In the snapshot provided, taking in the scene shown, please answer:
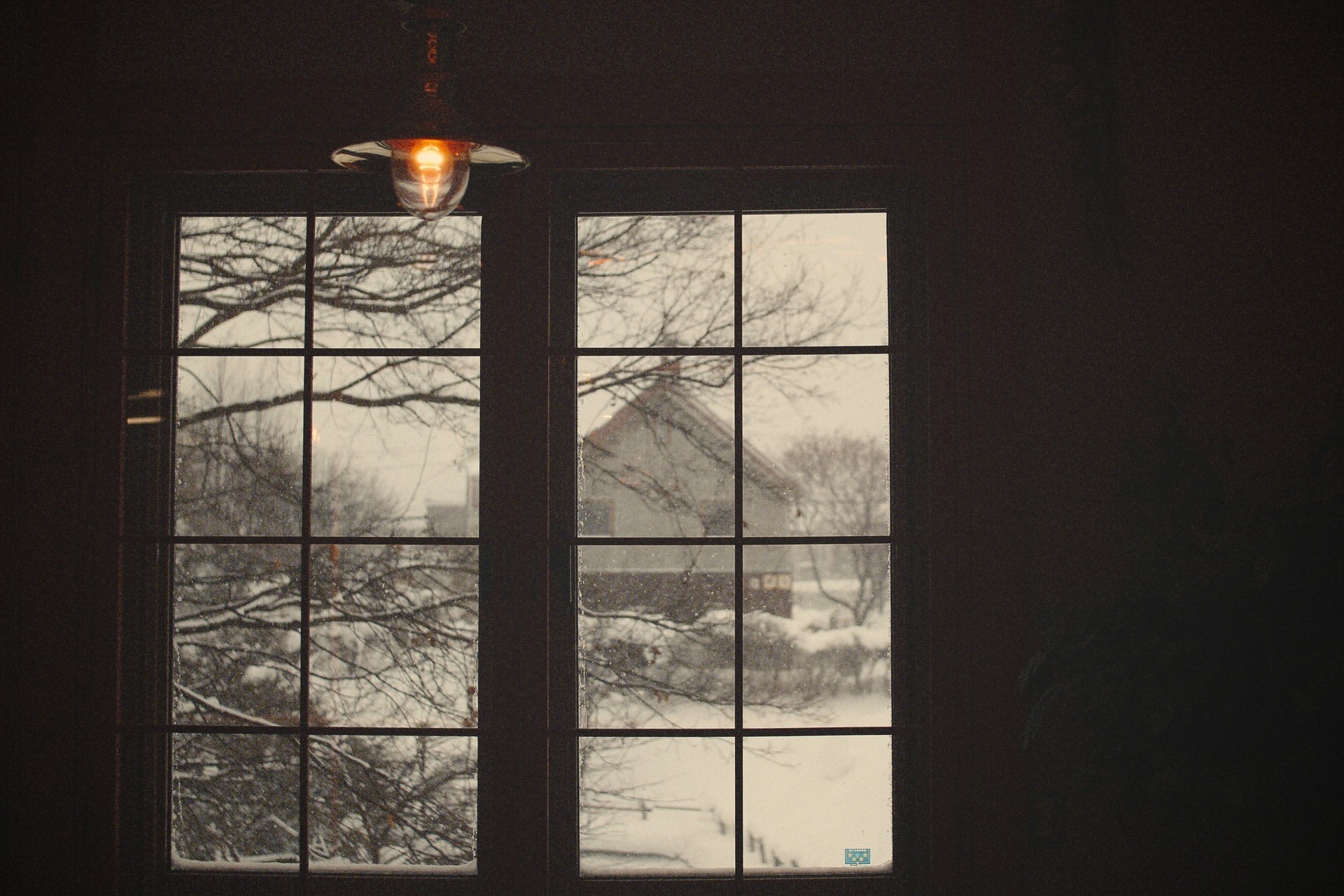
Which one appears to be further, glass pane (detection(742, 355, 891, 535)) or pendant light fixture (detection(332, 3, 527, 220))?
glass pane (detection(742, 355, 891, 535))

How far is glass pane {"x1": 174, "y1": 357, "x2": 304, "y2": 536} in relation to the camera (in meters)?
3.10

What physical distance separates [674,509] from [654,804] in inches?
33.9

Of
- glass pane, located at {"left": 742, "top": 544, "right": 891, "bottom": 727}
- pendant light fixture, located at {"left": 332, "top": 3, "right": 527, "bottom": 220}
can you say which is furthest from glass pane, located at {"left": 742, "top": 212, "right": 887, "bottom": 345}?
pendant light fixture, located at {"left": 332, "top": 3, "right": 527, "bottom": 220}

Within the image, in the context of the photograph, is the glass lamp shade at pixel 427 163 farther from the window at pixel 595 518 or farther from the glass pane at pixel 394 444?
the window at pixel 595 518

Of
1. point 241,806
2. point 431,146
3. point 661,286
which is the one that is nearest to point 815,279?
point 661,286

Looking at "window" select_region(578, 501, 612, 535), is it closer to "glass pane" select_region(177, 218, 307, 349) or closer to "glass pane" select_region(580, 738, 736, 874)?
"glass pane" select_region(580, 738, 736, 874)

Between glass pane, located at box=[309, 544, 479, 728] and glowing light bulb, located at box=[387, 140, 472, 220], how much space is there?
130cm

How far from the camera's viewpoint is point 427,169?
2016 mm

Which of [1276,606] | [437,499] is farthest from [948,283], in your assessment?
[437,499]

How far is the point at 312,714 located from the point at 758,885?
1.40 metres

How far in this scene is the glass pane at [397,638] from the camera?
3.05m

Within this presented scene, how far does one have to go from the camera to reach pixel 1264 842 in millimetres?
2529

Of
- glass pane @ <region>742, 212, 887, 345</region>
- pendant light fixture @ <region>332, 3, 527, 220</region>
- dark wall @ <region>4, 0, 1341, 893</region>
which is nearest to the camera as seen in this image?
pendant light fixture @ <region>332, 3, 527, 220</region>

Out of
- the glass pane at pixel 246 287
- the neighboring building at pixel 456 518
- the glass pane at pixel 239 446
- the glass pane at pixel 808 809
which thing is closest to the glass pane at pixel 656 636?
the glass pane at pixel 808 809
